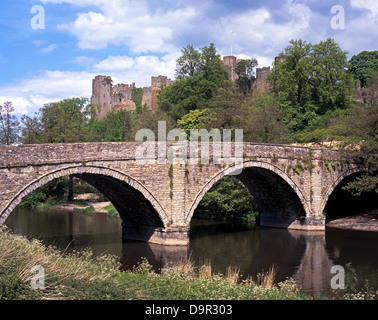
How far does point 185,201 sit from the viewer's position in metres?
20.2

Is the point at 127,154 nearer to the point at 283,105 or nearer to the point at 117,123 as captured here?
the point at 283,105

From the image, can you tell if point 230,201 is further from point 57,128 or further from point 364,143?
point 57,128

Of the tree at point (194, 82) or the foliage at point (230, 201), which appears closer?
the foliage at point (230, 201)

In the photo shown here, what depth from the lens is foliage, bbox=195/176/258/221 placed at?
2857 centimetres

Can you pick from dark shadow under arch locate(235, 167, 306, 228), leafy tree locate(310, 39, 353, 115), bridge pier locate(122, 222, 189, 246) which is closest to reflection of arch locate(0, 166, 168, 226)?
bridge pier locate(122, 222, 189, 246)

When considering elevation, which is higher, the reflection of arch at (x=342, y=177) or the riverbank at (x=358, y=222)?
the reflection of arch at (x=342, y=177)

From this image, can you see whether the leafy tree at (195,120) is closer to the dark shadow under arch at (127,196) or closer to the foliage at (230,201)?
the foliage at (230,201)

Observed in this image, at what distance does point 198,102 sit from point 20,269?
38022 mm

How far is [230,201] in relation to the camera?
28703 millimetres

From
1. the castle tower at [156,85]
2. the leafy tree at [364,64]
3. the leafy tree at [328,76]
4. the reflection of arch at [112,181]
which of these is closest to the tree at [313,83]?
the leafy tree at [328,76]

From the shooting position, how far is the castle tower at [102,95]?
Result: 223 ft

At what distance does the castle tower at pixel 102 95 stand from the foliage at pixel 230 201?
40.6 metres

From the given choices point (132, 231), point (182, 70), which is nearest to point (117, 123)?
point (182, 70)

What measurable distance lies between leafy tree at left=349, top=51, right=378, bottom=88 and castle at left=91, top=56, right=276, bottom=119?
963 cm
